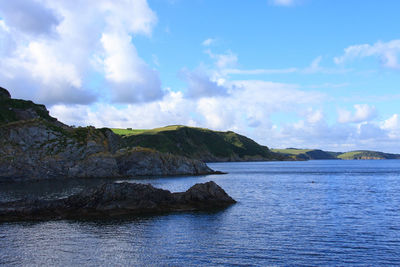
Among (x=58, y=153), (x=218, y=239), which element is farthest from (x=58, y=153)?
(x=218, y=239)

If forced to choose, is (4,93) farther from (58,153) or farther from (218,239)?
(218,239)

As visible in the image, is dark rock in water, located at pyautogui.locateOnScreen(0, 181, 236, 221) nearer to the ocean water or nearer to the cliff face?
the ocean water

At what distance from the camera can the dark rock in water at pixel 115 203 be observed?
165 feet

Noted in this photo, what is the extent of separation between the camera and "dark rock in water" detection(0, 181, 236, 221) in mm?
50250

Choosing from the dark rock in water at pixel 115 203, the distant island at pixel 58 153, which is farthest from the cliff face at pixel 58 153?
the dark rock in water at pixel 115 203

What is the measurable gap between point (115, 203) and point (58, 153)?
264 ft


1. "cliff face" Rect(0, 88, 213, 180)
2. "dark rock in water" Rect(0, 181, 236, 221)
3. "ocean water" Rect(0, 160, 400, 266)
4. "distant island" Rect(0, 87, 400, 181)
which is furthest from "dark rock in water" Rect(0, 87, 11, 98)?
"ocean water" Rect(0, 160, 400, 266)

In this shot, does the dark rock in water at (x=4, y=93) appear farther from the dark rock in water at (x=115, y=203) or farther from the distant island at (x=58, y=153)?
the dark rock in water at (x=115, y=203)

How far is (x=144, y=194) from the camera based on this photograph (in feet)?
190

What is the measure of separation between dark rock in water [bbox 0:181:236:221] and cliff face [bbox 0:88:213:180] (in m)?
69.2

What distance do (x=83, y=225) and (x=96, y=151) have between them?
93.2 meters

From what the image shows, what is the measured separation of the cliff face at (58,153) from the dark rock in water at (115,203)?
69214 millimetres

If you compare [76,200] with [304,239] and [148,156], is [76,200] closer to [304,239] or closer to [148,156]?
[304,239]

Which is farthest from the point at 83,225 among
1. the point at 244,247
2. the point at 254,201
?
the point at 254,201
